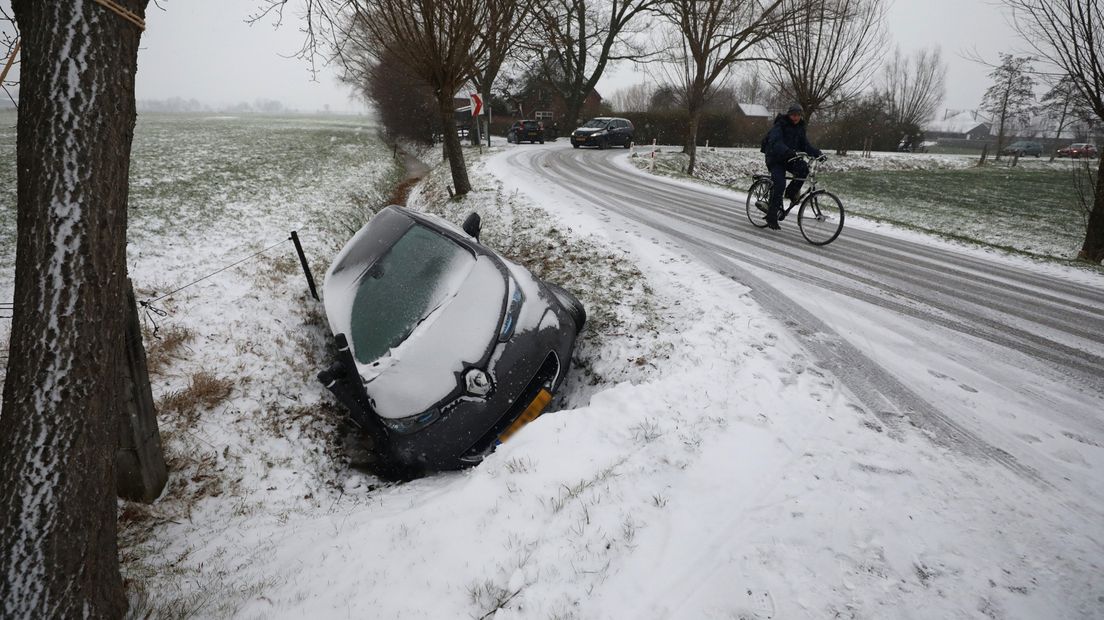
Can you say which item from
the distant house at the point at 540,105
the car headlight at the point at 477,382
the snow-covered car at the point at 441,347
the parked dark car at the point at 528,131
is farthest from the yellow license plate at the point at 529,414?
the distant house at the point at 540,105

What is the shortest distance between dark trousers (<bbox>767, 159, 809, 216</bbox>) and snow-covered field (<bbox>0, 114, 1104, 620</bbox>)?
119 inches

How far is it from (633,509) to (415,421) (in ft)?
5.42

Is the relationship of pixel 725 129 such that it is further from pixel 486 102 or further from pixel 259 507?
pixel 259 507

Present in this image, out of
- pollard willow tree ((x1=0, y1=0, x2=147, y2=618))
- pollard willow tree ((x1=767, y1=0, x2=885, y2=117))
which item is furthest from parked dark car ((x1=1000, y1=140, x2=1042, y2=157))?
pollard willow tree ((x1=0, y1=0, x2=147, y2=618))

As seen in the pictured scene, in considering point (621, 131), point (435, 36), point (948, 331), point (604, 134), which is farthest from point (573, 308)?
point (621, 131)

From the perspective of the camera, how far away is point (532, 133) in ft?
90.0

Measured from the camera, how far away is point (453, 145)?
11109 mm

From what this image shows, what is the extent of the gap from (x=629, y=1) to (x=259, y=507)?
35.4 metres

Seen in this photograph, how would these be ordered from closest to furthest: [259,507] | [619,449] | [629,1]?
[619,449] < [259,507] < [629,1]

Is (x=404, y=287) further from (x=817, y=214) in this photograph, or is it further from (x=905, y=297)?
(x=817, y=214)

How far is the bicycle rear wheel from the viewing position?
7359mm

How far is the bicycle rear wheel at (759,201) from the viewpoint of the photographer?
24.1 feet

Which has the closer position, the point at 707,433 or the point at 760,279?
the point at 707,433

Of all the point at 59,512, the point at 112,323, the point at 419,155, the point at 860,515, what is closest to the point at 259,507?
the point at 59,512
